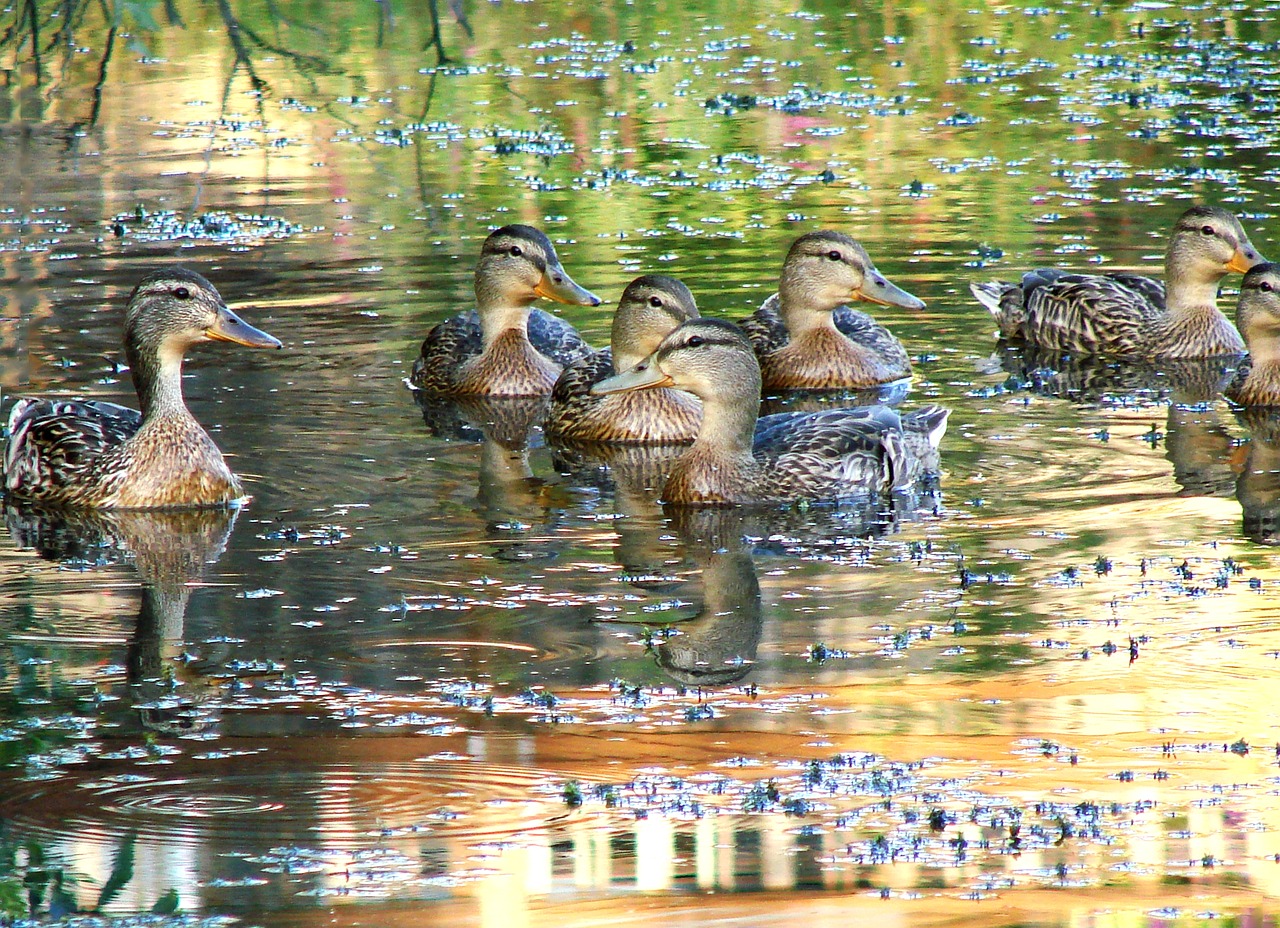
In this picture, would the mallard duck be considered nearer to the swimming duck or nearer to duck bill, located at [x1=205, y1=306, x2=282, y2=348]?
duck bill, located at [x1=205, y1=306, x2=282, y2=348]

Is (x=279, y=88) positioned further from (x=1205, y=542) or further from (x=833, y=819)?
(x=833, y=819)

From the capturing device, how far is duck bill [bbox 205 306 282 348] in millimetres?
10938

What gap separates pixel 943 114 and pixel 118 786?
643 inches

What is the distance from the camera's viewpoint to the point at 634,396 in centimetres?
1202

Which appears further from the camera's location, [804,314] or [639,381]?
[804,314]

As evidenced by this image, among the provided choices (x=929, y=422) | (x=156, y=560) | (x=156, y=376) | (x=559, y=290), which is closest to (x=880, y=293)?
(x=559, y=290)

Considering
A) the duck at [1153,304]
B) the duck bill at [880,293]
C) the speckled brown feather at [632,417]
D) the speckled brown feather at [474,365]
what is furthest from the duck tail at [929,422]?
the duck at [1153,304]

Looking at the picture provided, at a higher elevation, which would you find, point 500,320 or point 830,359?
point 500,320

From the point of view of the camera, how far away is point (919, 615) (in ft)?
27.6

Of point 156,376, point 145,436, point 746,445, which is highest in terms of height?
point 156,376

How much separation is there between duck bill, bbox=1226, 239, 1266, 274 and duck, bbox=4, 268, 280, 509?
6.36 m

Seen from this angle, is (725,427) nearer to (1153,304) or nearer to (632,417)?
(632,417)

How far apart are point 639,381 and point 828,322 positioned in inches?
121

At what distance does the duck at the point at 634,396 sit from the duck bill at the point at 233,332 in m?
1.87
